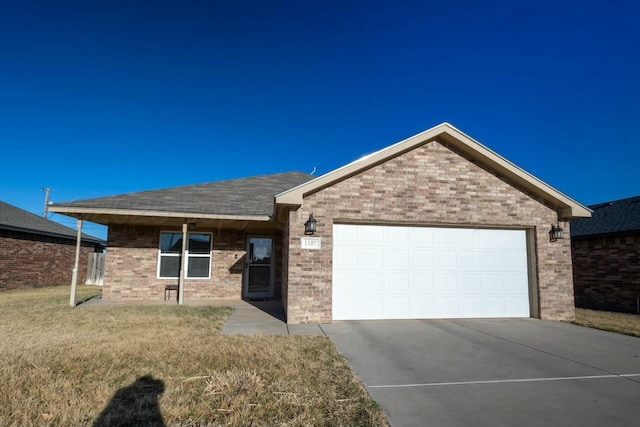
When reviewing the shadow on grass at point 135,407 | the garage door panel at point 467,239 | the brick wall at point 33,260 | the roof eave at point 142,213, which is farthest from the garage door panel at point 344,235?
the brick wall at point 33,260

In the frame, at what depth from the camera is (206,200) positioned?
1069 centimetres

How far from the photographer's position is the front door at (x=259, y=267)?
11.7m

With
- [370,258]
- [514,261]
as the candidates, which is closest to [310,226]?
[370,258]

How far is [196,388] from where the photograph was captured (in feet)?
12.1

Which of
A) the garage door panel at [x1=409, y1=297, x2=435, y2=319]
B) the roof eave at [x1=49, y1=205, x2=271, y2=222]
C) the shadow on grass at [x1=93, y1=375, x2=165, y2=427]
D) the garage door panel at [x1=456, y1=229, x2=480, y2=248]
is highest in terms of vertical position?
the roof eave at [x1=49, y1=205, x2=271, y2=222]

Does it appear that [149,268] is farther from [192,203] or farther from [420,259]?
[420,259]

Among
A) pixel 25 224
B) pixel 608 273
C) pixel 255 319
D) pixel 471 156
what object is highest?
pixel 471 156

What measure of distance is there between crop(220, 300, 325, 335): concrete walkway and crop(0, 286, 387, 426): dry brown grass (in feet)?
1.66

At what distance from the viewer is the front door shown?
11.7 m

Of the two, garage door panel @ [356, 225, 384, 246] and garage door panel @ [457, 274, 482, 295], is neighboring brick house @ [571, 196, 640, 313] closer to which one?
garage door panel @ [457, 274, 482, 295]

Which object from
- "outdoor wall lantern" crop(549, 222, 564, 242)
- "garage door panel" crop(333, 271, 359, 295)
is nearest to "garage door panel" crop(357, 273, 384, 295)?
"garage door panel" crop(333, 271, 359, 295)

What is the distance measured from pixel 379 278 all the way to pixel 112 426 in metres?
6.05

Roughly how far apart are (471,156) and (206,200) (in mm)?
7940

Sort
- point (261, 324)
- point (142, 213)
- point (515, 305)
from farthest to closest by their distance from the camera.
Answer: point (142, 213), point (515, 305), point (261, 324)
